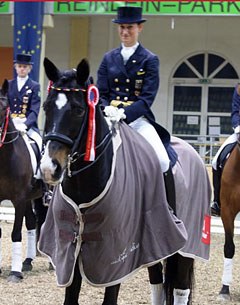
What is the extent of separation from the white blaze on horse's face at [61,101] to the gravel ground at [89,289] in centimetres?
336

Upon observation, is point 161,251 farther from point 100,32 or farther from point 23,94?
point 100,32

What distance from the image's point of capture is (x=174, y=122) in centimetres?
2080

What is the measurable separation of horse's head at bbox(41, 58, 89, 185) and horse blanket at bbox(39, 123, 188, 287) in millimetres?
466

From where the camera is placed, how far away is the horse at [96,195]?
4.22 m

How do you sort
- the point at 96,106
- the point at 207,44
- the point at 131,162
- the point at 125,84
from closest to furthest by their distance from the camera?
the point at 96,106 → the point at 131,162 → the point at 125,84 → the point at 207,44

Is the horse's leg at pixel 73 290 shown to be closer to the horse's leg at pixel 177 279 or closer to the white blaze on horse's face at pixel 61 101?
the white blaze on horse's face at pixel 61 101

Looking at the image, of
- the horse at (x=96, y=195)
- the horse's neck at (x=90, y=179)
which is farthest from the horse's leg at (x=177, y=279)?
the horse's neck at (x=90, y=179)

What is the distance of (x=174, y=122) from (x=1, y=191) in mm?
12641

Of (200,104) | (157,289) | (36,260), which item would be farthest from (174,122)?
(157,289)

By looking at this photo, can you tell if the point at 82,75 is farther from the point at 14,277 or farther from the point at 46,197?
the point at 46,197

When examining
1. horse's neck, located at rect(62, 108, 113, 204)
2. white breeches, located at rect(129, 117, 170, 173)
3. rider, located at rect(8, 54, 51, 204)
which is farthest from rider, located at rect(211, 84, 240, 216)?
horse's neck, located at rect(62, 108, 113, 204)

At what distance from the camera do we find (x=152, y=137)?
5.39 meters

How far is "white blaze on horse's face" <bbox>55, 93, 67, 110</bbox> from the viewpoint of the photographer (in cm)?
419

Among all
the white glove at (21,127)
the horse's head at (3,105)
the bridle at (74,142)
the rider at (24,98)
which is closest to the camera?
the bridle at (74,142)
